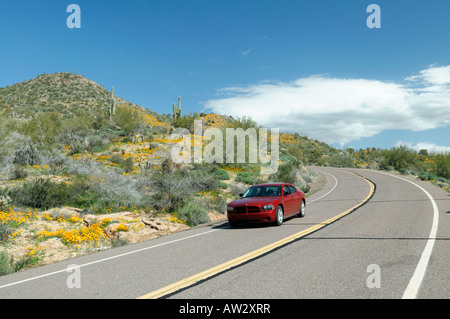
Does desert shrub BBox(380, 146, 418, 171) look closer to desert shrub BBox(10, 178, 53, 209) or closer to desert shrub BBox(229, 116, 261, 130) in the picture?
desert shrub BBox(229, 116, 261, 130)

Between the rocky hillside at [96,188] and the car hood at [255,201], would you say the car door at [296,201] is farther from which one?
the rocky hillside at [96,188]

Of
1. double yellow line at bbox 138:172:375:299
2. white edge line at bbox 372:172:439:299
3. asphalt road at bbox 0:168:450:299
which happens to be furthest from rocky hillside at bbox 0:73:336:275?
white edge line at bbox 372:172:439:299

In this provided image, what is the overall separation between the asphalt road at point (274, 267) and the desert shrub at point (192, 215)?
10.0 feet

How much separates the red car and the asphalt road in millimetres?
835

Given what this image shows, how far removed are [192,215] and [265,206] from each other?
3.66m

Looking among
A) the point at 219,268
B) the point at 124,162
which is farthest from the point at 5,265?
the point at 124,162

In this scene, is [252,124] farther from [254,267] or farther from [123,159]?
[254,267]

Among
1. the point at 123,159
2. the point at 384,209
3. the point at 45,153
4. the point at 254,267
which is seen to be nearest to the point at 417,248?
the point at 254,267

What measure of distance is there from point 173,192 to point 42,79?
69.2 m

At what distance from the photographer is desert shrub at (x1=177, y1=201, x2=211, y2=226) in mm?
13852

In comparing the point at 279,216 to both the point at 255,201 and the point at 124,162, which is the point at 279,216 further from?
the point at 124,162

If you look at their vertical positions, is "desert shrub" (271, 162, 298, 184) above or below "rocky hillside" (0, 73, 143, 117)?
below

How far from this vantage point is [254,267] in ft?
20.9

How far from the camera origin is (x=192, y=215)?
1392cm
